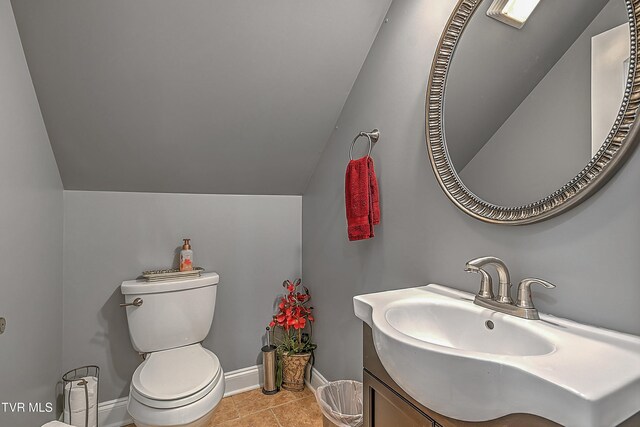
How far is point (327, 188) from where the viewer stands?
78.8 inches

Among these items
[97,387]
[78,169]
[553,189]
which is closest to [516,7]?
[553,189]

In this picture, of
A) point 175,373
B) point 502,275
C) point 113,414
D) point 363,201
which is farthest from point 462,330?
point 113,414

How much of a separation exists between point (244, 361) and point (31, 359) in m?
1.20

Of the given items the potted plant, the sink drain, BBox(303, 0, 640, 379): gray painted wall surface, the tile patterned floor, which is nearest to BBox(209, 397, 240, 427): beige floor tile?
the tile patterned floor

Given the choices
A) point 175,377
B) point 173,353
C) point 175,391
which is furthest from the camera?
point 173,353

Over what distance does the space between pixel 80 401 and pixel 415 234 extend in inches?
73.8

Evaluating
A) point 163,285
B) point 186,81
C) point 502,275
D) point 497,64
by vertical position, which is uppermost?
point 186,81

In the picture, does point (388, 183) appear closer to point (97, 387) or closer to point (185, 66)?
A: point (185, 66)

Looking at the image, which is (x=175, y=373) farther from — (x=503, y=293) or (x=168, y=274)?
(x=503, y=293)

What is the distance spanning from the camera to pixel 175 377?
150 cm

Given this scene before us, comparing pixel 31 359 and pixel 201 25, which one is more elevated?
pixel 201 25

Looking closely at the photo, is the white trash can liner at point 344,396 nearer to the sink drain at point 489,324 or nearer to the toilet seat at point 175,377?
the toilet seat at point 175,377

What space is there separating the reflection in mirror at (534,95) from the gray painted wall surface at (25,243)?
162 centimetres

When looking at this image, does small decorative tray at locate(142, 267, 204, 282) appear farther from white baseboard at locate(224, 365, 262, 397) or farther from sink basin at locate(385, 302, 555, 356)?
sink basin at locate(385, 302, 555, 356)
